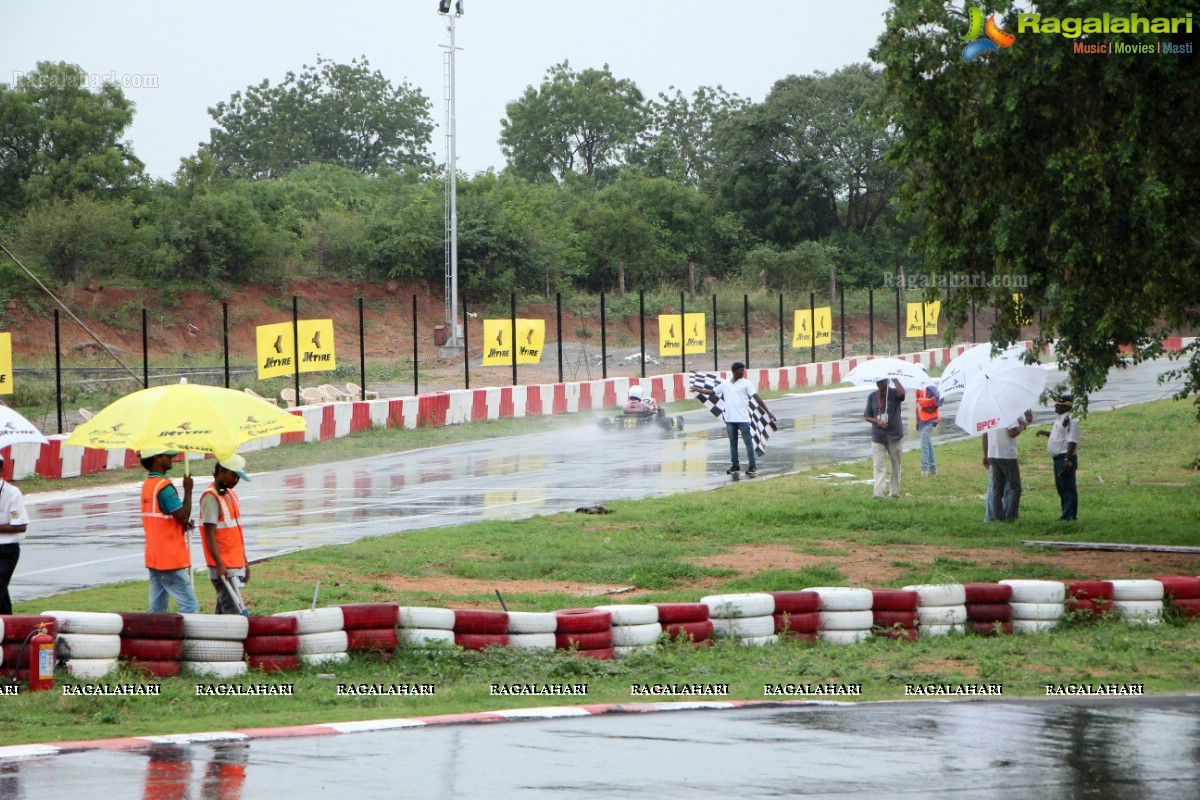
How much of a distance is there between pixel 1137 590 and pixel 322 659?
7570 mm

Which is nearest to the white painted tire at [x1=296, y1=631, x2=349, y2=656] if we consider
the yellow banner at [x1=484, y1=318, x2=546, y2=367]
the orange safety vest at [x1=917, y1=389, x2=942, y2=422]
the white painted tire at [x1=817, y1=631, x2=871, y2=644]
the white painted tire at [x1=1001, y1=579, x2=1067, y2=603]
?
the white painted tire at [x1=817, y1=631, x2=871, y2=644]

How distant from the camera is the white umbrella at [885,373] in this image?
20031mm

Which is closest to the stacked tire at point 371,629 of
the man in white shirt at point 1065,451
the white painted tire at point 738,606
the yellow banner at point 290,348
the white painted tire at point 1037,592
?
the white painted tire at point 738,606

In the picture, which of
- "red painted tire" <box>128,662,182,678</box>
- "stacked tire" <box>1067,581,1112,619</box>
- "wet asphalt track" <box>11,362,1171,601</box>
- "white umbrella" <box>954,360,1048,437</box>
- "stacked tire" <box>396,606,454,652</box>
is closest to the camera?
"red painted tire" <box>128,662,182,678</box>

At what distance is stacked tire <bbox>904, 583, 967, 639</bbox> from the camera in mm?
12312

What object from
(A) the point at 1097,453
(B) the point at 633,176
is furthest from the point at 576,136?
(A) the point at 1097,453

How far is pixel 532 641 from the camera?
1106 cm

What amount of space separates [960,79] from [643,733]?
998 centimetres

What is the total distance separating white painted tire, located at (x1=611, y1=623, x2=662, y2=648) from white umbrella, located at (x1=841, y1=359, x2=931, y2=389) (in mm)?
9233

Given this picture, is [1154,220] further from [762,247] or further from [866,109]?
[762,247]

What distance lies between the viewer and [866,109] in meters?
16.9

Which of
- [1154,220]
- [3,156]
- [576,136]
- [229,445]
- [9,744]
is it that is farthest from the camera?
[576,136]

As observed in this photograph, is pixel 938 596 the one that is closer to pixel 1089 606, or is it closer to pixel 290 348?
pixel 1089 606

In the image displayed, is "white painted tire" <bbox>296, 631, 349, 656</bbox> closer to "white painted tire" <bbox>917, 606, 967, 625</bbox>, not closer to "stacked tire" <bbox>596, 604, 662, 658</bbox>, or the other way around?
"stacked tire" <bbox>596, 604, 662, 658</bbox>
